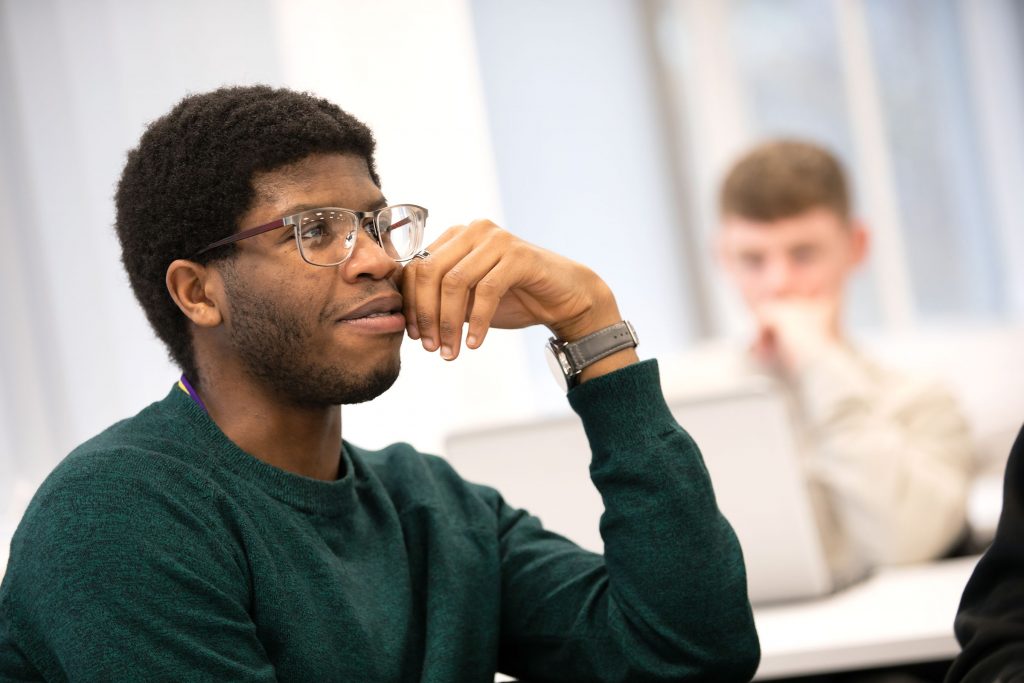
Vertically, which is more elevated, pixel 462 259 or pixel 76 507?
pixel 462 259

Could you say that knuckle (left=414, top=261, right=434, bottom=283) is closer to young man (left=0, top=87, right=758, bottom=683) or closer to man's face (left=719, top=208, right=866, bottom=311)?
young man (left=0, top=87, right=758, bottom=683)

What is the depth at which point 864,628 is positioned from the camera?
149cm

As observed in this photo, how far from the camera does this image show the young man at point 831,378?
2082mm

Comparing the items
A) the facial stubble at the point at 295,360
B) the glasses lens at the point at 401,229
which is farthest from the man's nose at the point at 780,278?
the facial stubble at the point at 295,360

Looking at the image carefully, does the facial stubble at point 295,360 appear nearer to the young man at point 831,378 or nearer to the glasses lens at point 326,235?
the glasses lens at point 326,235

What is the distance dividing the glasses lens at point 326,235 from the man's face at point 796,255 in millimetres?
1747

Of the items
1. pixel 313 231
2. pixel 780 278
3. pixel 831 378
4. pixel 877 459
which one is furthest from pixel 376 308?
pixel 780 278

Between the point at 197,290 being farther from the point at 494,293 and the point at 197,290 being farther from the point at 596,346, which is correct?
the point at 596,346

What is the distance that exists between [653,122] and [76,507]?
4.12 meters

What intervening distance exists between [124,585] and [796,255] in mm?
2130

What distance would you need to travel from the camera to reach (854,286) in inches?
197

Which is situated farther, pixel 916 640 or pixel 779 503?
pixel 779 503

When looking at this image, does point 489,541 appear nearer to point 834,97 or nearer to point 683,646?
point 683,646

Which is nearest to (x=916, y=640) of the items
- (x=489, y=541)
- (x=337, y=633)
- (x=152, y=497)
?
(x=489, y=541)
